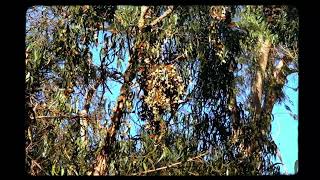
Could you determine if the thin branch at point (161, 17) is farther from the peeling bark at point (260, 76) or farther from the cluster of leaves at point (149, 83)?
the peeling bark at point (260, 76)

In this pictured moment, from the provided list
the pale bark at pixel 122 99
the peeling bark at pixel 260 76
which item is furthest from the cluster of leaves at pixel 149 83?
the peeling bark at pixel 260 76

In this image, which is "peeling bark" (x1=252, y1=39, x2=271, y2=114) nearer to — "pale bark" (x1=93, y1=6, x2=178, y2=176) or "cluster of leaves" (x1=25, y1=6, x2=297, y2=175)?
"cluster of leaves" (x1=25, y1=6, x2=297, y2=175)

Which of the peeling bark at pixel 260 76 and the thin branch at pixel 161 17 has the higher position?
the thin branch at pixel 161 17

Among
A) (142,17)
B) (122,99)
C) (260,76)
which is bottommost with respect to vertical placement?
(122,99)

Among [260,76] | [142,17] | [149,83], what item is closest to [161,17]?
[142,17]

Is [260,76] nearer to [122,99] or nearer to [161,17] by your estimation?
[161,17]

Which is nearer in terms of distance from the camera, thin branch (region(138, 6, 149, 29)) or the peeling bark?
thin branch (region(138, 6, 149, 29))

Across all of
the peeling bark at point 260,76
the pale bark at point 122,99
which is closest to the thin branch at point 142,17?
the pale bark at point 122,99

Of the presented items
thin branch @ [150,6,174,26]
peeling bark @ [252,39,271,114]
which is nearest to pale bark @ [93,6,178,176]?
thin branch @ [150,6,174,26]

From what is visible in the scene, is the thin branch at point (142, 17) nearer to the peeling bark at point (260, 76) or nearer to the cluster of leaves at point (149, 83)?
Result: the cluster of leaves at point (149, 83)

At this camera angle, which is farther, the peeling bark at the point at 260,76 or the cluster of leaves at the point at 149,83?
the peeling bark at the point at 260,76

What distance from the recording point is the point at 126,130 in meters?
3.36
